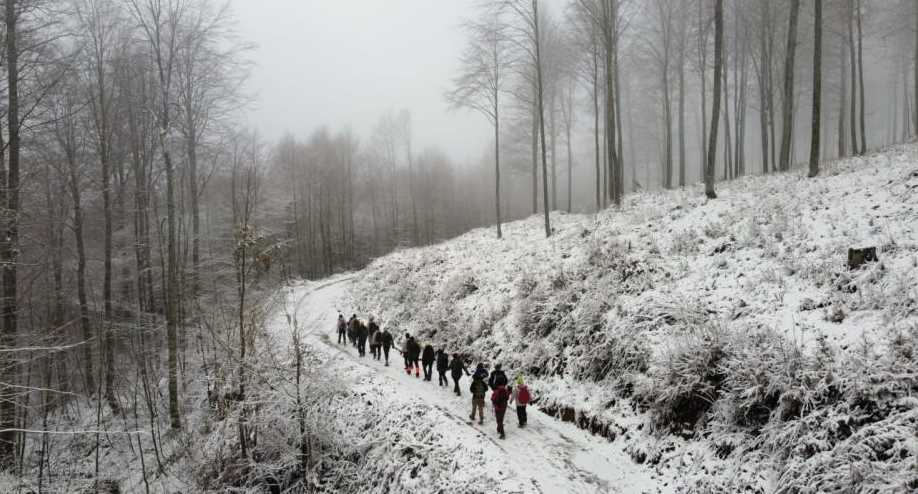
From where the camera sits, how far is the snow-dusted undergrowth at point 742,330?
224 inches

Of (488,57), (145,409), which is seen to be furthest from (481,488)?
(488,57)

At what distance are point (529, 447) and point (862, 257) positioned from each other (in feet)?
24.2

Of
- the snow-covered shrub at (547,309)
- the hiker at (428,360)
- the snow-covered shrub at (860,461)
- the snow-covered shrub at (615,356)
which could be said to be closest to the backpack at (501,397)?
the snow-covered shrub at (615,356)

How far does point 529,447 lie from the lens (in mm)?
8625

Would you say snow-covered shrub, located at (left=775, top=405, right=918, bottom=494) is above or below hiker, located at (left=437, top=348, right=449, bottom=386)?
above

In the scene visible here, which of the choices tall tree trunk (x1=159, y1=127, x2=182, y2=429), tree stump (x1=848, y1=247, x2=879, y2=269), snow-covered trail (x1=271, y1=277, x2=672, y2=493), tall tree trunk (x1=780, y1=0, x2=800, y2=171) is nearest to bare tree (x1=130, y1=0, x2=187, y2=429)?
tall tree trunk (x1=159, y1=127, x2=182, y2=429)

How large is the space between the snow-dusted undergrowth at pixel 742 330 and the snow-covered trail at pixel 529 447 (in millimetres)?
460

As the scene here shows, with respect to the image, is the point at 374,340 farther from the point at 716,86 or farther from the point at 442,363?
the point at 716,86

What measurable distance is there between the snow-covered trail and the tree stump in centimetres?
557

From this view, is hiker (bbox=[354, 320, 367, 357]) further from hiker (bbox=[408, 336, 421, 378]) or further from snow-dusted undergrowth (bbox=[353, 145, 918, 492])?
hiker (bbox=[408, 336, 421, 378])

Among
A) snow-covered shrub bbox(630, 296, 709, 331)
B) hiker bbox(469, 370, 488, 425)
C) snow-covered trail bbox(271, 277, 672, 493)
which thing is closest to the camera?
snow-covered trail bbox(271, 277, 672, 493)

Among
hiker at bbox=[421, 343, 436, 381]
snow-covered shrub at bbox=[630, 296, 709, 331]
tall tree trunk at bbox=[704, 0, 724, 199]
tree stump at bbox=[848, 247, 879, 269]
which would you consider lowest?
hiker at bbox=[421, 343, 436, 381]

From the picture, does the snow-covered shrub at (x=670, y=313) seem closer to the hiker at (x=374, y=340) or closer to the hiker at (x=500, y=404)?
the hiker at (x=500, y=404)

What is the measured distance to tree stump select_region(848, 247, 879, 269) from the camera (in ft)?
25.9
